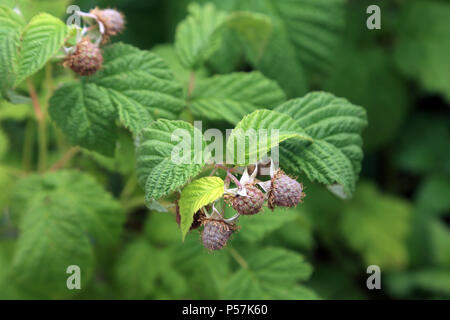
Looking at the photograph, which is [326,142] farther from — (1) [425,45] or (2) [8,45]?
(1) [425,45]

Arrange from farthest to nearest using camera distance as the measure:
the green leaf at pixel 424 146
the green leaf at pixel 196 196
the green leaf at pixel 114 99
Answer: the green leaf at pixel 424 146, the green leaf at pixel 114 99, the green leaf at pixel 196 196

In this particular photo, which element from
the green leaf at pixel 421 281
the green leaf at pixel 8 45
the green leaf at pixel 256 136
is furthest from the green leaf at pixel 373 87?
the green leaf at pixel 8 45

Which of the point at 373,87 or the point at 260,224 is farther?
the point at 373,87

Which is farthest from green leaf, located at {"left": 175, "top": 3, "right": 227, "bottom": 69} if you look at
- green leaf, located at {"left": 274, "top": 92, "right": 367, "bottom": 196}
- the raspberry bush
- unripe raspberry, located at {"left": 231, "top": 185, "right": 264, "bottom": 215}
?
unripe raspberry, located at {"left": 231, "top": 185, "right": 264, "bottom": 215}

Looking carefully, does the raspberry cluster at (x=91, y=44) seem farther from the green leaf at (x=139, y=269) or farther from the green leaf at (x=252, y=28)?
A: the green leaf at (x=139, y=269)

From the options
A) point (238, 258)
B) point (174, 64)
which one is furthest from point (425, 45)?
point (238, 258)

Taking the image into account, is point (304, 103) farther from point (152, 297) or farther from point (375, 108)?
point (375, 108)
